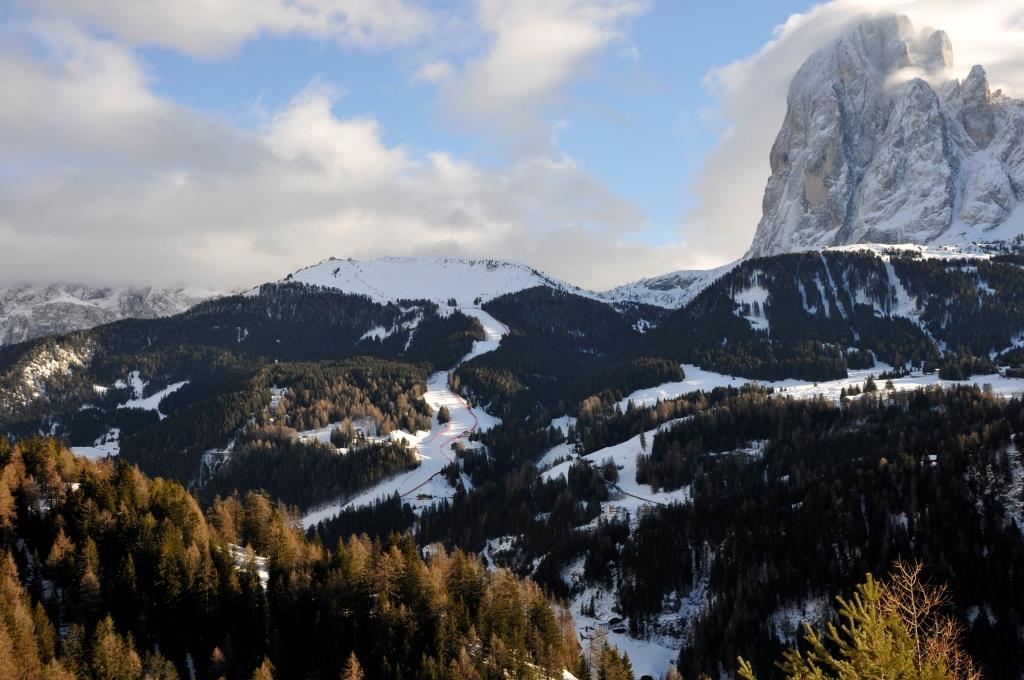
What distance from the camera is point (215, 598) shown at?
83.4 metres

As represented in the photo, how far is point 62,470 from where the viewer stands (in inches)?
3713

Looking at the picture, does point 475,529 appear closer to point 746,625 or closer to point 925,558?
point 746,625

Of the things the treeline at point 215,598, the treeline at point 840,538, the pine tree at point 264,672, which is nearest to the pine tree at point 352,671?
the treeline at point 215,598

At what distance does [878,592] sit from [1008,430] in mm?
137824

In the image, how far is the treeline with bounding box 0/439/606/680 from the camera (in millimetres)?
76312

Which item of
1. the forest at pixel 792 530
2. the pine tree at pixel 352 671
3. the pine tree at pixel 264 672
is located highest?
the pine tree at pixel 264 672

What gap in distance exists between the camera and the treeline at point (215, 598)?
250 feet

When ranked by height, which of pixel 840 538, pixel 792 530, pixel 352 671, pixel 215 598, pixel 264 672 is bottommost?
pixel 840 538

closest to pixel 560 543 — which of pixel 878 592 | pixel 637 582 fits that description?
pixel 637 582

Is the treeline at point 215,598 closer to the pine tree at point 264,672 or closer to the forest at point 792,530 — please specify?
the pine tree at point 264,672

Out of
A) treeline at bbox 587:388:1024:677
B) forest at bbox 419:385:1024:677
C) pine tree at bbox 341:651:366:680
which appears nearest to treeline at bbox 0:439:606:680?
pine tree at bbox 341:651:366:680

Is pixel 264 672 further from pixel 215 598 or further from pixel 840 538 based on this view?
pixel 840 538

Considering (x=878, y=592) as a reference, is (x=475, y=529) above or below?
below

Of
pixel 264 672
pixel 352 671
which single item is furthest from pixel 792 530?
pixel 264 672
